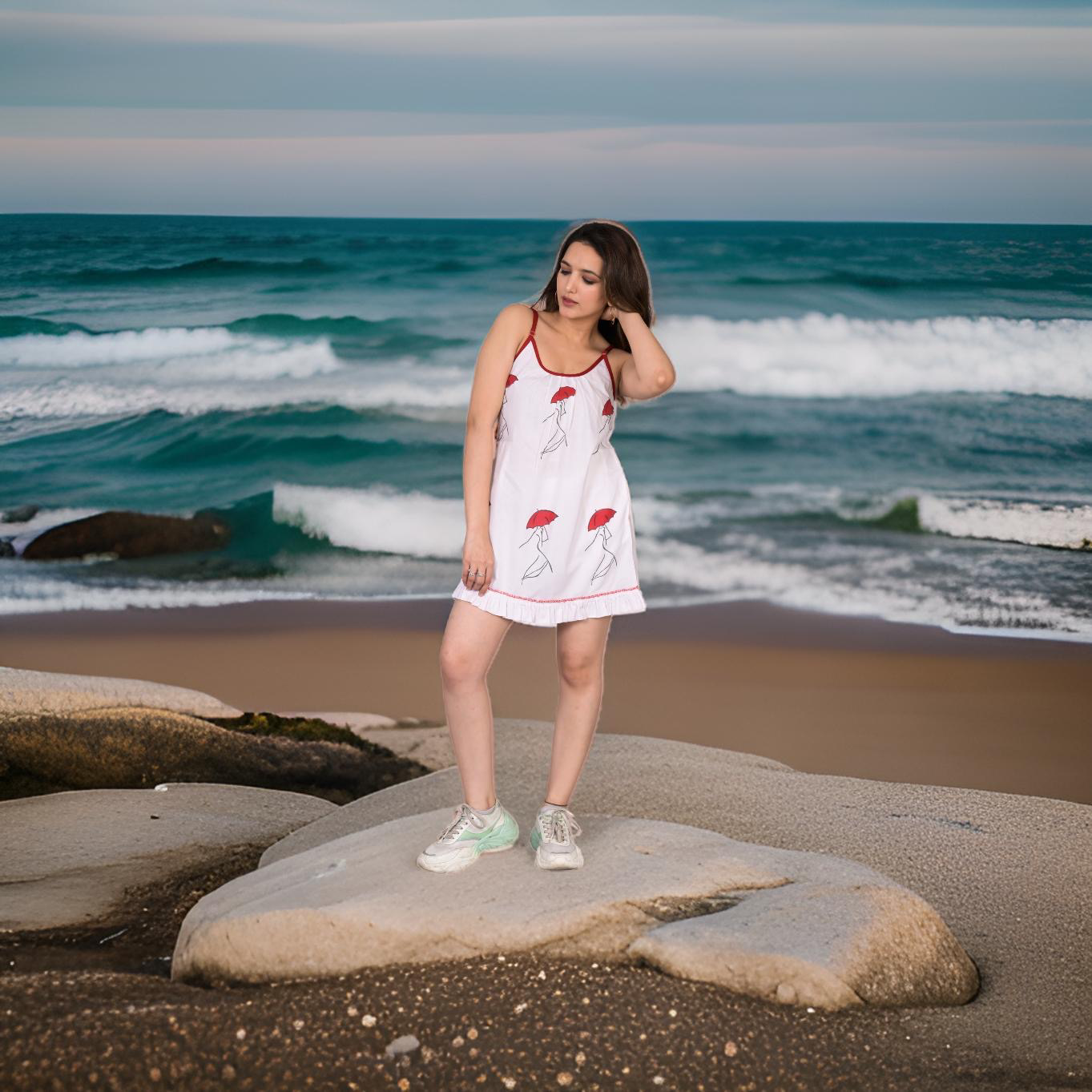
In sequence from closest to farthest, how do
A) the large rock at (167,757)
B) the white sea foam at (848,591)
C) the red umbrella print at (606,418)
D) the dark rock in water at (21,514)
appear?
the red umbrella print at (606,418) → the large rock at (167,757) → the white sea foam at (848,591) → the dark rock in water at (21,514)

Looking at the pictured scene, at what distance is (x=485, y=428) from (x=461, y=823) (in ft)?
3.03

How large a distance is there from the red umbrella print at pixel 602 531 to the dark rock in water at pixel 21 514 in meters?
7.84

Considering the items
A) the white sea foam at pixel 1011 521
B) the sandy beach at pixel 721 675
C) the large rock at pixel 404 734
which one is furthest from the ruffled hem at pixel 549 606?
the white sea foam at pixel 1011 521

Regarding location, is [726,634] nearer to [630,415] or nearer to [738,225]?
[630,415]

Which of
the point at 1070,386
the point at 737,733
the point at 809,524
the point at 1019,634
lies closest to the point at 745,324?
the point at 1070,386

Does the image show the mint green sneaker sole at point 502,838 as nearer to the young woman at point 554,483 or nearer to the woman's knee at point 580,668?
the young woman at point 554,483

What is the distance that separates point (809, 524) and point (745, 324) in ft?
18.4

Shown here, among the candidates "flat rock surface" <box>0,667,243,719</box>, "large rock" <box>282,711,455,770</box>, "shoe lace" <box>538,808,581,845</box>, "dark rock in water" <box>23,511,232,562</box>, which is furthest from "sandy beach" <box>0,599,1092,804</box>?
"shoe lace" <box>538,808,581,845</box>

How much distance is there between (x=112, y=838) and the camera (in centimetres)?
396

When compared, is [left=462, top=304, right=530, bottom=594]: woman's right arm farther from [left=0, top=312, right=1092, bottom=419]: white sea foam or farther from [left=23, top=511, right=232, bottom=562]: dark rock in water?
[left=0, top=312, right=1092, bottom=419]: white sea foam

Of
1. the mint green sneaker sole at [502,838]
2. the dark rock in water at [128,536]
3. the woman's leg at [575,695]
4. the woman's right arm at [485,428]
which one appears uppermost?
the woman's right arm at [485,428]

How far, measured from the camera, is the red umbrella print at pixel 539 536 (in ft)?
9.52

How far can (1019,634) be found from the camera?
22.5 ft

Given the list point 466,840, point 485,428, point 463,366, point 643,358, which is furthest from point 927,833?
point 463,366
